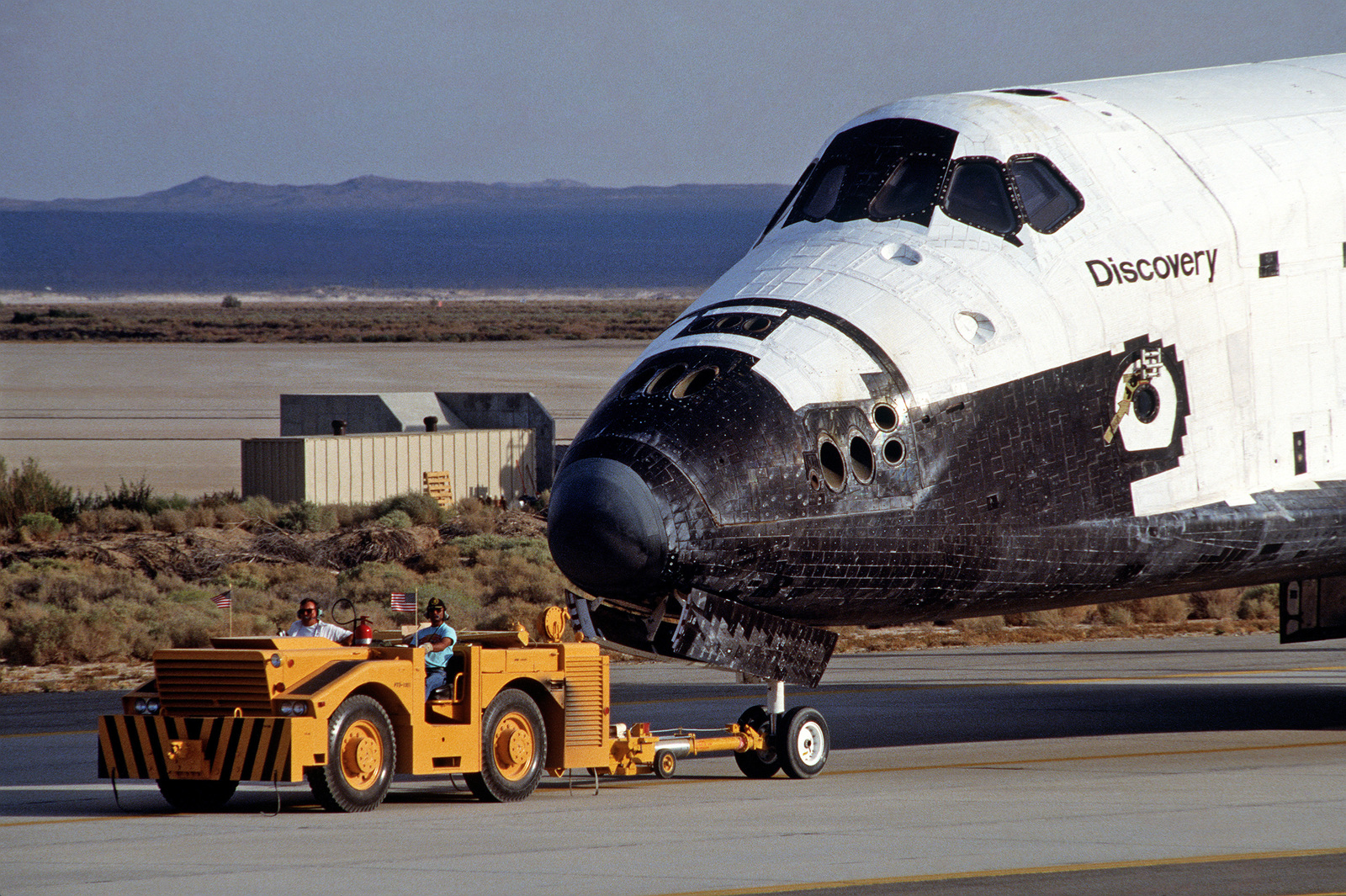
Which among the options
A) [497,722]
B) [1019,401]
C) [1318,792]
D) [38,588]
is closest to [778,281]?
[1019,401]

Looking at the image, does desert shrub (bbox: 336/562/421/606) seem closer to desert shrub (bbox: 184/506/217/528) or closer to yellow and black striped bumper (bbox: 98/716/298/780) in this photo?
desert shrub (bbox: 184/506/217/528)

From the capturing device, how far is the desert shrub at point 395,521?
33.9 metres

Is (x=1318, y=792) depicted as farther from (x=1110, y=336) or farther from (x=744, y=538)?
(x=744, y=538)

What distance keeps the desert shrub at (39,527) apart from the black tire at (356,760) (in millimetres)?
24395

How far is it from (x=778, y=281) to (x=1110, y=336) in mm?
2158

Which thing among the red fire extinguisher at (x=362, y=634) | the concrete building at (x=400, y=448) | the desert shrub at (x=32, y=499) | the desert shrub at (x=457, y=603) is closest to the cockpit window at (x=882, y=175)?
the red fire extinguisher at (x=362, y=634)

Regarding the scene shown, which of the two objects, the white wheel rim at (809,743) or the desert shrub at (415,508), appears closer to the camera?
the white wheel rim at (809,743)

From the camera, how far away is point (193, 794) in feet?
39.3

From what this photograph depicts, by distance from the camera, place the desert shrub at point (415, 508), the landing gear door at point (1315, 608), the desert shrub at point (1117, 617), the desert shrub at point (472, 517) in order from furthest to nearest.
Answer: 1. the desert shrub at point (415, 508)
2. the desert shrub at point (472, 517)
3. the desert shrub at point (1117, 617)
4. the landing gear door at point (1315, 608)

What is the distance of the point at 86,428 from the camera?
184ft

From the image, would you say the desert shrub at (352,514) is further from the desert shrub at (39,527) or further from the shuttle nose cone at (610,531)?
the shuttle nose cone at (610,531)

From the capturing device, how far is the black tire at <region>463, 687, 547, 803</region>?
12062mm

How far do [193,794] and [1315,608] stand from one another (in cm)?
889

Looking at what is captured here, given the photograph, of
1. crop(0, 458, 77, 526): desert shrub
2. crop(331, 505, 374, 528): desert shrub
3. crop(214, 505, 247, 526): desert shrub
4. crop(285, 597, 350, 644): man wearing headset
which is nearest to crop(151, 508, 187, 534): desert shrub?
crop(214, 505, 247, 526): desert shrub
